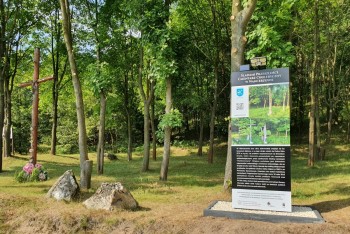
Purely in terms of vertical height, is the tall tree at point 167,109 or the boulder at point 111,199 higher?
the tall tree at point 167,109

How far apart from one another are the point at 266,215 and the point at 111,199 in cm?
368

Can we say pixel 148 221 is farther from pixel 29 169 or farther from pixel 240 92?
pixel 29 169

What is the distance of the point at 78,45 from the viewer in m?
21.9

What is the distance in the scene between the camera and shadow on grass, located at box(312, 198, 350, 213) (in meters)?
8.30

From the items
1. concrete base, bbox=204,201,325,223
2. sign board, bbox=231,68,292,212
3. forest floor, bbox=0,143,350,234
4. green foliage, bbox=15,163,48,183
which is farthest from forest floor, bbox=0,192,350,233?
green foliage, bbox=15,163,48,183

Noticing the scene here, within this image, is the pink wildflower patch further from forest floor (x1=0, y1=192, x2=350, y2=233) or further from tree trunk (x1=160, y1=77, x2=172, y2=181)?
tree trunk (x1=160, y1=77, x2=172, y2=181)

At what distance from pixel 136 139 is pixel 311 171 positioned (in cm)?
2384

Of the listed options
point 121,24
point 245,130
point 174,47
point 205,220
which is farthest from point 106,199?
point 121,24

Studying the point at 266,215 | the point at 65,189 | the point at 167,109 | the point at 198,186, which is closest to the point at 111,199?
the point at 65,189

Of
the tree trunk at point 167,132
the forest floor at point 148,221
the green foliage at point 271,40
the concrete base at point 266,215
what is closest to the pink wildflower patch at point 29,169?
the forest floor at point 148,221

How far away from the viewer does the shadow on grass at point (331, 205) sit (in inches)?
327

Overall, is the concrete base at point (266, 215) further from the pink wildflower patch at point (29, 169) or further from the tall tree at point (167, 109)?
the pink wildflower patch at point (29, 169)

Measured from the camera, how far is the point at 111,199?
8.16m

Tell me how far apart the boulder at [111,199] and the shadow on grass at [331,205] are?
4.72 m
